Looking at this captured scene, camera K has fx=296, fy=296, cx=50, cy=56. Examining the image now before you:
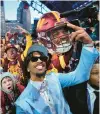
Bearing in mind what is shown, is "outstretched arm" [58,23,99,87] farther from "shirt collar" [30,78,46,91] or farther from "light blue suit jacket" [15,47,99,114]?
"shirt collar" [30,78,46,91]

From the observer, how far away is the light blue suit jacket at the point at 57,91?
1.59 m

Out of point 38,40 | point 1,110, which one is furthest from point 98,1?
point 1,110

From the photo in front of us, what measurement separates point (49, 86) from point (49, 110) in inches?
5.6

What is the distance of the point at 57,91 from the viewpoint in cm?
163

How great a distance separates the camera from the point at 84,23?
2578 millimetres

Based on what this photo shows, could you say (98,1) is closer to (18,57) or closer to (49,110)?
(18,57)

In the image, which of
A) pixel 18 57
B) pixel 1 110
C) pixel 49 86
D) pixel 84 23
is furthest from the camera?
pixel 18 57

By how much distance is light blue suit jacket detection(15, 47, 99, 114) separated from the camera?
5.22 ft

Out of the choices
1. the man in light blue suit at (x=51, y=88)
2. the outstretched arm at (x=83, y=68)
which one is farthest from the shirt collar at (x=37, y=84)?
the outstretched arm at (x=83, y=68)

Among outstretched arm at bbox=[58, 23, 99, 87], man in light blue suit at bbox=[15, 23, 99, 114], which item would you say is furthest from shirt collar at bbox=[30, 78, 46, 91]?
outstretched arm at bbox=[58, 23, 99, 87]

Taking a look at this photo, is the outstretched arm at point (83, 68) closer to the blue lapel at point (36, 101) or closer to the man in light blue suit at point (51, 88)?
the man in light blue suit at point (51, 88)

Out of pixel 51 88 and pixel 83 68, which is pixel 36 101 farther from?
pixel 83 68

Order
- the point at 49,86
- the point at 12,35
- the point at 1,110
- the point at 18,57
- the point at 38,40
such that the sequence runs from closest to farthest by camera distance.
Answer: the point at 49,86
the point at 1,110
the point at 38,40
the point at 18,57
the point at 12,35

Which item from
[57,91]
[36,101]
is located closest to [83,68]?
[57,91]
